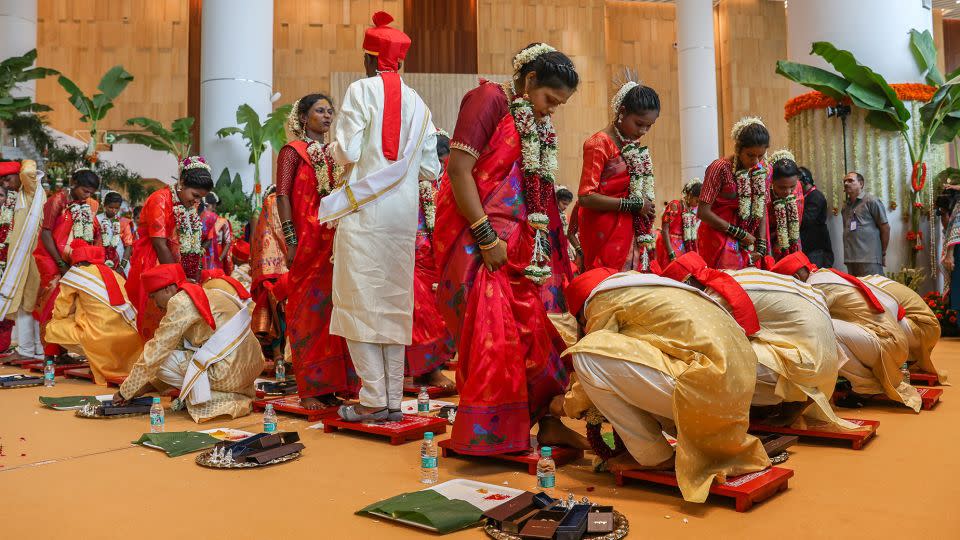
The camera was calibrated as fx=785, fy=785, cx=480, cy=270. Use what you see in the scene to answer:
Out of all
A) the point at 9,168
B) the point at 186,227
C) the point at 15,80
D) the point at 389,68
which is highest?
the point at 15,80

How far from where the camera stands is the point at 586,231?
406 cm

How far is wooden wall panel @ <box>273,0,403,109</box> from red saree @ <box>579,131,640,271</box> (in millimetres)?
12181

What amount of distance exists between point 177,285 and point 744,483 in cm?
310

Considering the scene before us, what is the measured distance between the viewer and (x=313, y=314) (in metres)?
4.01

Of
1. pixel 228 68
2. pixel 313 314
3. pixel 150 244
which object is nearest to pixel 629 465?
pixel 313 314

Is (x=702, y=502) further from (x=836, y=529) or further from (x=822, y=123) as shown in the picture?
(x=822, y=123)

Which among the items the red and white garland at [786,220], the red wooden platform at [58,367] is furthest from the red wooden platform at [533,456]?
the red wooden platform at [58,367]

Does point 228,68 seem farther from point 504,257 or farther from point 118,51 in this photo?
point 504,257

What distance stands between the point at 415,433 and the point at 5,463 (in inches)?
63.7

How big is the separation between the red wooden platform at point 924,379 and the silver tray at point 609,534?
11.0 feet

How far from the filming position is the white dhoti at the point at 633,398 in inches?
95.6

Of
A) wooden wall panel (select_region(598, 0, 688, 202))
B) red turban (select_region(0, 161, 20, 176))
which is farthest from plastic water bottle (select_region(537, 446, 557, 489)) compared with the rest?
wooden wall panel (select_region(598, 0, 688, 202))

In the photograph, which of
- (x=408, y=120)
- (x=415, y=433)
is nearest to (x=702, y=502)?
(x=415, y=433)

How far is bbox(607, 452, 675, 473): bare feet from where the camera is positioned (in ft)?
8.49
